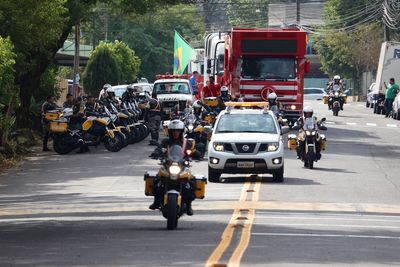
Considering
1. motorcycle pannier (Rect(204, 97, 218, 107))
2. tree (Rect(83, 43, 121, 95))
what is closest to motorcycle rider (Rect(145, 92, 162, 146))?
motorcycle pannier (Rect(204, 97, 218, 107))

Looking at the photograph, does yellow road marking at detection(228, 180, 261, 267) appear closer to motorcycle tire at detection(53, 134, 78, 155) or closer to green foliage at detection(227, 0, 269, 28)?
motorcycle tire at detection(53, 134, 78, 155)

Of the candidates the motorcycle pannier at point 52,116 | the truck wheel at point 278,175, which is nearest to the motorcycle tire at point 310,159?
the truck wheel at point 278,175

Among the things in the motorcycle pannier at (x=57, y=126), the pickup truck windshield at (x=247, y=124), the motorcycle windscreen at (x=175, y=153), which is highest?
the motorcycle windscreen at (x=175, y=153)

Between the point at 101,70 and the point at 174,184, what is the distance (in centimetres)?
5377

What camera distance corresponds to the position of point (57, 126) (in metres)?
38.5

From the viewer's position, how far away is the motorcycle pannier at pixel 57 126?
38406 millimetres

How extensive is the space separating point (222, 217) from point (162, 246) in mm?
4628

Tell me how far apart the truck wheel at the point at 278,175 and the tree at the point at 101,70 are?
4406 cm

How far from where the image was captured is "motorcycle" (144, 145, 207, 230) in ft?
63.4

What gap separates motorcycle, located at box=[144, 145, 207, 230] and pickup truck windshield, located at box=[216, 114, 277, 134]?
941cm

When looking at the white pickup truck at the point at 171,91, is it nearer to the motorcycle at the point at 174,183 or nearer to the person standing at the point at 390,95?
the person standing at the point at 390,95

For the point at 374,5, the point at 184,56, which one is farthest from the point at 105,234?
the point at 374,5

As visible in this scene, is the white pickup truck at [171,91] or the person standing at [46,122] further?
the white pickup truck at [171,91]

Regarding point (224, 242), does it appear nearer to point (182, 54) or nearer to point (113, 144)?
point (113, 144)
